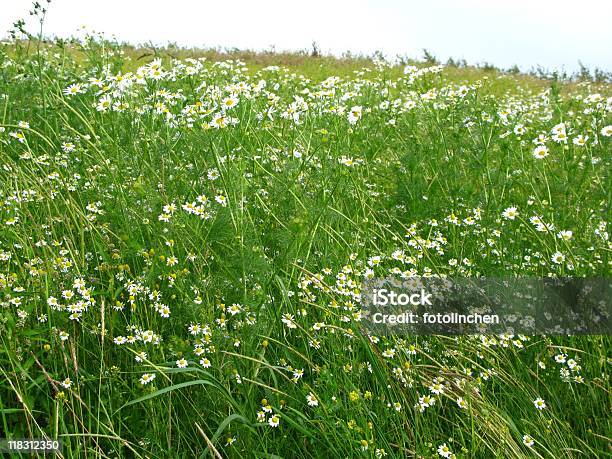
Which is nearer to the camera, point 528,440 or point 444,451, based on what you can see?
point 444,451

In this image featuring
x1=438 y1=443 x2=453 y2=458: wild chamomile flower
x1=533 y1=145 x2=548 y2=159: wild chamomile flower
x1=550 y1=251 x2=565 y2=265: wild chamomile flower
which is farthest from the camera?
x1=533 y1=145 x2=548 y2=159: wild chamomile flower

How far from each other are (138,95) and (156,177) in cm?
165

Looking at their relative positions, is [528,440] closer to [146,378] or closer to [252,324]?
[252,324]

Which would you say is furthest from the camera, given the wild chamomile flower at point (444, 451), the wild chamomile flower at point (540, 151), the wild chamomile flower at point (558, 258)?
the wild chamomile flower at point (540, 151)

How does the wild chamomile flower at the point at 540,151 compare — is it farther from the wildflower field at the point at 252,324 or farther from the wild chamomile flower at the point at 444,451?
the wild chamomile flower at the point at 444,451

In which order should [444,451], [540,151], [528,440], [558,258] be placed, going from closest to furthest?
[444,451] → [528,440] → [558,258] → [540,151]

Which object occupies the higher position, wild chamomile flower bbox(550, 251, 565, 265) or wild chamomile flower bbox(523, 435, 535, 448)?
wild chamomile flower bbox(550, 251, 565, 265)

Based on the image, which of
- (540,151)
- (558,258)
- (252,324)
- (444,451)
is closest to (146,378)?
(252,324)

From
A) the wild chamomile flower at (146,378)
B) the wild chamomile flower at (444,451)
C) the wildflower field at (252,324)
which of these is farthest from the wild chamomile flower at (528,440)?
the wild chamomile flower at (146,378)

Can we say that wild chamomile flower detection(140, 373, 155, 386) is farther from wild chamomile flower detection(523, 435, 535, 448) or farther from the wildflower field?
wild chamomile flower detection(523, 435, 535, 448)

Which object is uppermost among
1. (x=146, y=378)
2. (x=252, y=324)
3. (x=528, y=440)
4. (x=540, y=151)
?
(x=540, y=151)

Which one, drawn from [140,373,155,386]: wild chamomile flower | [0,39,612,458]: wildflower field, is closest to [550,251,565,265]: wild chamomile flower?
[0,39,612,458]: wildflower field

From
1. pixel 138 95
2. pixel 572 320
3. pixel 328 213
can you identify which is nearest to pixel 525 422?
pixel 572 320

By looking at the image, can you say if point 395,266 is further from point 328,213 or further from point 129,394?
point 129,394
